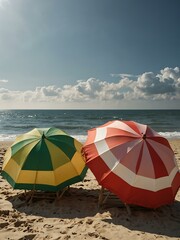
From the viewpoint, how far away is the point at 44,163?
5.95m

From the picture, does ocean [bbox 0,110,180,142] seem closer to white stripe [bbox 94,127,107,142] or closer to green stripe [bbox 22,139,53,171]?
white stripe [bbox 94,127,107,142]

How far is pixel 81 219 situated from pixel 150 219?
1.43 meters

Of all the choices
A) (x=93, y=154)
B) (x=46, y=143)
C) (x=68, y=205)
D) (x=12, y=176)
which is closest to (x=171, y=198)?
(x=93, y=154)

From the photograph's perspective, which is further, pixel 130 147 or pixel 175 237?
pixel 130 147

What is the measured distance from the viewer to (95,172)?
5488 mm

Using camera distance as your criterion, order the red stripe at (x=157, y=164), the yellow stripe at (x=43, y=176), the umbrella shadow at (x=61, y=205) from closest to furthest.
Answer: the red stripe at (x=157, y=164) < the umbrella shadow at (x=61, y=205) < the yellow stripe at (x=43, y=176)

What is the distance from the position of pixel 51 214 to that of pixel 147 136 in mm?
2665

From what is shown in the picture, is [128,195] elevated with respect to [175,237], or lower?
elevated

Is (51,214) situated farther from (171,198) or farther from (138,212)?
(171,198)

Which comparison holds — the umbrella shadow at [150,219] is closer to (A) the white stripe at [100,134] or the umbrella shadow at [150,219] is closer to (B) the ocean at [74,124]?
(A) the white stripe at [100,134]

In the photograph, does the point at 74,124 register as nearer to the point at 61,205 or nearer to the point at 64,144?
the point at 64,144

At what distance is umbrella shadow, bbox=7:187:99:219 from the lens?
5.73 m

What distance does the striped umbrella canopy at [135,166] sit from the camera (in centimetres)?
531

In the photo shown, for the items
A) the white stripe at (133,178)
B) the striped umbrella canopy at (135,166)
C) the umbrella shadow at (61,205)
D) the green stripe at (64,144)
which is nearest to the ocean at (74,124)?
the umbrella shadow at (61,205)
